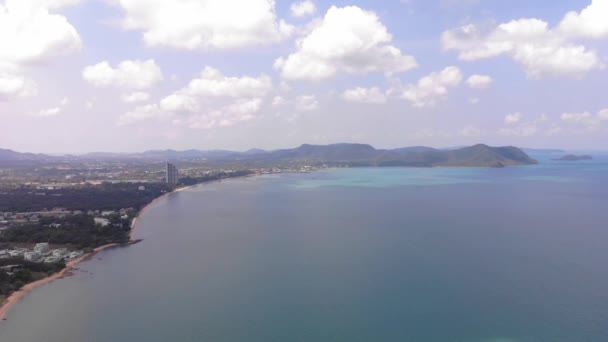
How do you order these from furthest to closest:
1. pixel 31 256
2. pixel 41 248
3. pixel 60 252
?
1. pixel 41 248
2. pixel 60 252
3. pixel 31 256

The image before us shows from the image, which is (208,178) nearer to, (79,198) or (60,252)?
(79,198)

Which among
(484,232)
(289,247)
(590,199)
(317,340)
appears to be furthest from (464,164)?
(317,340)

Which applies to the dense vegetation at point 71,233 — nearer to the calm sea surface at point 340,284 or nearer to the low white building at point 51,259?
the calm sea surface at point 340,284

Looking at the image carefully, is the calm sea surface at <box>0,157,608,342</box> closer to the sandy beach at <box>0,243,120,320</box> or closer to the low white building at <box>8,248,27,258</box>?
the sandy beach at <box>0,243,120,320</box>

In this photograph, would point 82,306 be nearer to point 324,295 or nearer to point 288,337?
point 288,337

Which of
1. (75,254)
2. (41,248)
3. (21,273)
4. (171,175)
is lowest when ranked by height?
(75,254)

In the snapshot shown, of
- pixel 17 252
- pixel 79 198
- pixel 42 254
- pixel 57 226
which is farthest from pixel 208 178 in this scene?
pixel 42 254
